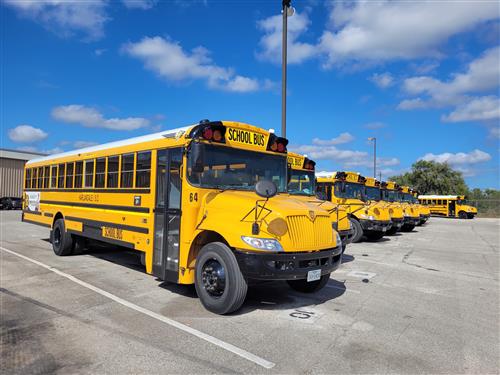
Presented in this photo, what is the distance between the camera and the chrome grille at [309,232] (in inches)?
182

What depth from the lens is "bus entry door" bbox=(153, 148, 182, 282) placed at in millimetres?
5402

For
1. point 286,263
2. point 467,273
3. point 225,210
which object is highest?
point 225,210

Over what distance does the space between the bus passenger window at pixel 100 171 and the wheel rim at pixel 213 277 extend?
364 centimetres

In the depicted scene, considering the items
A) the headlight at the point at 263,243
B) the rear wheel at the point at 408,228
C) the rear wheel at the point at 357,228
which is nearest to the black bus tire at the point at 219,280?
the headlight at the point at 263,243

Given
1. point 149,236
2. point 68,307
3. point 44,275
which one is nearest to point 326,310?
point 149,236

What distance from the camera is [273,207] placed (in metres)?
4.68

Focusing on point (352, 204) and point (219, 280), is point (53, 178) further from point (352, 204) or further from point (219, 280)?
point (352, 204)

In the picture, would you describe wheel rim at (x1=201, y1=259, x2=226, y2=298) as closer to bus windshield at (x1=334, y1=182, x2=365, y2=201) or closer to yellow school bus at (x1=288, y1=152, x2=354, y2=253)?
yellow school bus at (x1=288, y1=152, x2=354, y2=253)

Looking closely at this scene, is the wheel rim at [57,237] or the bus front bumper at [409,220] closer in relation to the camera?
the wheel rim at [57,237]

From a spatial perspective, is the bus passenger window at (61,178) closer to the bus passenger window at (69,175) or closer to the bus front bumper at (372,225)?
the bus passenger window at (69,175)

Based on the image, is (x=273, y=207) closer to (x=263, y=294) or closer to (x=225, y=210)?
(x=225, y=210)

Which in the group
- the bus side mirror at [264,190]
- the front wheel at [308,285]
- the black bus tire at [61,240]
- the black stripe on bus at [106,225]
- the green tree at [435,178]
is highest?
the green tree at [435,178]

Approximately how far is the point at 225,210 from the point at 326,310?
200 cm

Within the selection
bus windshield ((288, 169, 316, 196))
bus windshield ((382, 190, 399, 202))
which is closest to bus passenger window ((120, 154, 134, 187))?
bus windshield ((288, 169, 316, 196))
